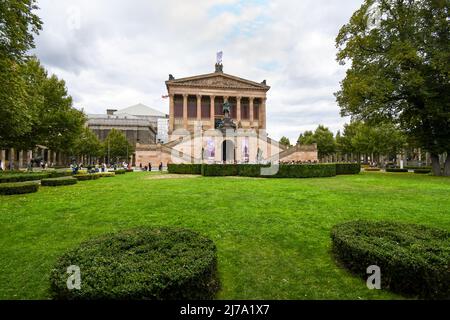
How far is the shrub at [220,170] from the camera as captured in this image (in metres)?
27.0

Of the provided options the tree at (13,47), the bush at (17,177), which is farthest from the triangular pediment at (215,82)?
the tree at (13,47)

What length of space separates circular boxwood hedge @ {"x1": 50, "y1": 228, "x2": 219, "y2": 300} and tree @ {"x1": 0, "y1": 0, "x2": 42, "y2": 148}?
1363 cm

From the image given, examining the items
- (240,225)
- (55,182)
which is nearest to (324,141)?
(55,182)

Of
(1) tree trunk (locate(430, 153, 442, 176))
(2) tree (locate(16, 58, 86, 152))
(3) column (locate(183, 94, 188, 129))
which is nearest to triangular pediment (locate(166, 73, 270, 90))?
(3) column (locate(183, 94, 188, 129))

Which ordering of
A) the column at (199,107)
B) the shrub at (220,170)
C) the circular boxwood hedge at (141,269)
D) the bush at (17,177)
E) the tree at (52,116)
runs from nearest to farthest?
the circular boxwood hedge at (141,269) < the bush at (17,177) < the shrub at (220,170) < the tree at (52,116) < the column at (199,107)

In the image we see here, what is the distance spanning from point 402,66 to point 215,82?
2002 inches

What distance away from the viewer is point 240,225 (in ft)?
29.0

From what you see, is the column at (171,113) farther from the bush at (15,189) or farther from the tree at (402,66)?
the bush at (15,189)

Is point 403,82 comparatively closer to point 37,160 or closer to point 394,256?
point 394,256

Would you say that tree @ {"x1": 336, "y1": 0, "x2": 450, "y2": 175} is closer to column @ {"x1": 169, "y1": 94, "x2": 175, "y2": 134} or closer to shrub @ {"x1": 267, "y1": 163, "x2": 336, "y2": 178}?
shrub @ {"x1": 267, "y1": 163, "x2": 336, "y2": 178}

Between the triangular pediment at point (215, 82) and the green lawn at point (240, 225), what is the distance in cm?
6166

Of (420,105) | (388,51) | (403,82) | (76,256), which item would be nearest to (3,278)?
(76,256)

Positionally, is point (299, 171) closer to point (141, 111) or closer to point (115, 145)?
point (115, 145)
